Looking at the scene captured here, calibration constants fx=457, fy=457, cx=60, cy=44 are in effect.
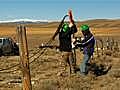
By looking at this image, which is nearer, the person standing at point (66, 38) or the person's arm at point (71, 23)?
the person's arm at point (71, 23)

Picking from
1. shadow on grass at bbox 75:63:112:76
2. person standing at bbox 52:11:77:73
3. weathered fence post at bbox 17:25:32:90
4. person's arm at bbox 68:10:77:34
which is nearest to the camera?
weathered fence post at bbox 17:25:32:90

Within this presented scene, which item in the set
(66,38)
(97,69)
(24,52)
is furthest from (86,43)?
(24,52)

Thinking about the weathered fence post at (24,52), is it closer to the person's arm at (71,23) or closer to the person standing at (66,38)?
the person's arm at (71,23)

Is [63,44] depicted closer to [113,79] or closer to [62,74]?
[62,74]

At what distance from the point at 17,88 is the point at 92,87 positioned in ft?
7.93

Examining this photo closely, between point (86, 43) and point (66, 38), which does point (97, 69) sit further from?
point (86, 43)

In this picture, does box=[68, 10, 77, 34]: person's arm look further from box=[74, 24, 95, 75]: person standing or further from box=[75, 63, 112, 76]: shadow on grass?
box=[75, 63, 112, 76]: shadow on grass

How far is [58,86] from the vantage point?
13484 mm

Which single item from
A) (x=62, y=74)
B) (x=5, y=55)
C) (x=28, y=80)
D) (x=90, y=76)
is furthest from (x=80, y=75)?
(x=5, y=55)

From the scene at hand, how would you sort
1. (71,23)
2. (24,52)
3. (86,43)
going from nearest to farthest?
(24,52)
(86,43)
(71,23)

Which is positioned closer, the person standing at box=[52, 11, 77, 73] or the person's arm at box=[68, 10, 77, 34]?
the person's arm at box=[68, 10, 77, 34]

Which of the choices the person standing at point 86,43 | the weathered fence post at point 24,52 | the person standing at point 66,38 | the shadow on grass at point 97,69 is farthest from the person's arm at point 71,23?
the weathered fence post at point 24,52

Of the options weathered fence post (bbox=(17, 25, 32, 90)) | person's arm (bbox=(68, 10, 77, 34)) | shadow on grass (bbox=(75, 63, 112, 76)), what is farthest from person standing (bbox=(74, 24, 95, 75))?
weathered fence post (bbox=(17, 25, 32, 90))

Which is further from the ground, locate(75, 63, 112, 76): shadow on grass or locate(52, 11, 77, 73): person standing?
locate(52, 11, 77, 73): person standing
